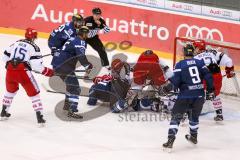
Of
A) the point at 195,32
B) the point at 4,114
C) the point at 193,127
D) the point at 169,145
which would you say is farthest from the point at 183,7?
the point at 169,145

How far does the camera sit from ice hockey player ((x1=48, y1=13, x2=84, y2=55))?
24.9 ft

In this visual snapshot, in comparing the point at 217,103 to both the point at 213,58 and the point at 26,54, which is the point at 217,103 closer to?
the point at 213,58

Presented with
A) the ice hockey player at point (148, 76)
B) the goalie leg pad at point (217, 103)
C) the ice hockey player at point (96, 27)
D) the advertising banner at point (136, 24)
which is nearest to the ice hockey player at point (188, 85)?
the goalie leg pad at point (217, 103)

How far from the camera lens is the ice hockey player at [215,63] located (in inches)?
296

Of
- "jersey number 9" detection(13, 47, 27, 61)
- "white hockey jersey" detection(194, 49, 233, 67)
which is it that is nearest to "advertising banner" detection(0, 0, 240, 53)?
"white hockey jersey" detection(194, 49, 233, 67)

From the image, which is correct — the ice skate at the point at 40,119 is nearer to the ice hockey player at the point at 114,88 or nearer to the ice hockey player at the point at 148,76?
the ice hockey player at the point at 114,88

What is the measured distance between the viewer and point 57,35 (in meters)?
7.93

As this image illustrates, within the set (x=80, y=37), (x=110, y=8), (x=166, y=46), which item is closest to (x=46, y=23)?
(x=110, y=8)

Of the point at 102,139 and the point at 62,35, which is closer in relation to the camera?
the point at 102,139

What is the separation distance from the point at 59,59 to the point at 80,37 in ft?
1.52

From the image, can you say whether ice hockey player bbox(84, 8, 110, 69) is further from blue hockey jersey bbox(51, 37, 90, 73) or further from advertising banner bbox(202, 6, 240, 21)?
advertising banner bbox(202, 6, 240, 21)

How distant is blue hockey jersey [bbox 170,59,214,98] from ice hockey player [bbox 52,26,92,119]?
1.47 meters

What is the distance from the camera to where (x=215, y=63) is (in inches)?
298

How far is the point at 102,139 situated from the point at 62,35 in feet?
6.20
